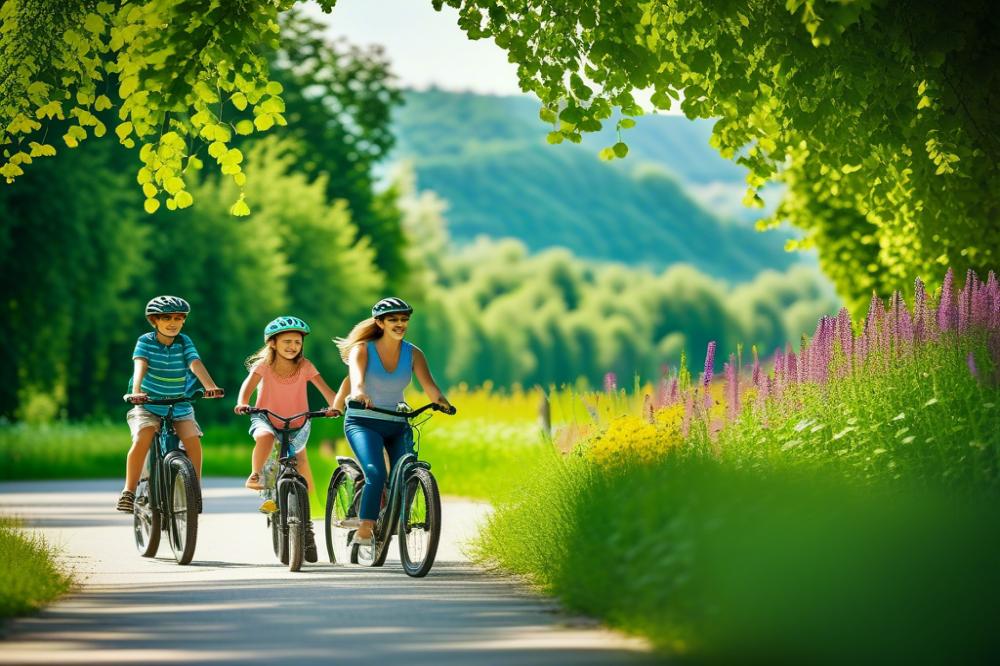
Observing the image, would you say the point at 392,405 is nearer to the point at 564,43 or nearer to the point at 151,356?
the point at 151,356

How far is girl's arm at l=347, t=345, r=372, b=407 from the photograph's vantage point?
11.5m

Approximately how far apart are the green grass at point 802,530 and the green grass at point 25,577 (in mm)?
3098

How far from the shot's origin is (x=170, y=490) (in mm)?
12680

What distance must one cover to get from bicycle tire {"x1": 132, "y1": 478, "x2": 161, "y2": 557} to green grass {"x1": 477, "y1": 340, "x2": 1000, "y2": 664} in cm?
265

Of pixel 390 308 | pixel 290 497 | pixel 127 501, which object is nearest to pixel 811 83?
pixel 390 308

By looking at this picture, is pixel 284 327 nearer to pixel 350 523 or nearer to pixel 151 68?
pixel 350 523

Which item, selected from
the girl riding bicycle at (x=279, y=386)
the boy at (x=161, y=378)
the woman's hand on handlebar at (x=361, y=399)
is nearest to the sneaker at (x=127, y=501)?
the boy at (x=161, y=378)

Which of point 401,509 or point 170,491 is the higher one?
point 170,491

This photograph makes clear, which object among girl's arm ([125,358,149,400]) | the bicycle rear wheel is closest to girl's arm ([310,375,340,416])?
the bicycle rear wheel

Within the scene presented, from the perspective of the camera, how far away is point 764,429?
11.8 meters

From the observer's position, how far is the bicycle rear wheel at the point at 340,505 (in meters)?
12.0

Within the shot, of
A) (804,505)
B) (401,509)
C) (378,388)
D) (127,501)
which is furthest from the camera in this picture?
(127,501)

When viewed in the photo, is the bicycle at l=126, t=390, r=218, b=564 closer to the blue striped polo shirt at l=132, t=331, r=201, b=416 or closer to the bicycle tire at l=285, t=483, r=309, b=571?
the blue striped polo shirt at l=132, t=331, r=201, b=416

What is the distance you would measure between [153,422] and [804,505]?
19.1 ft
